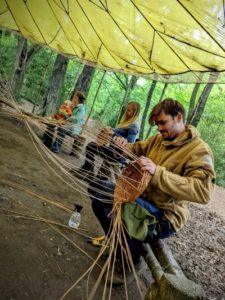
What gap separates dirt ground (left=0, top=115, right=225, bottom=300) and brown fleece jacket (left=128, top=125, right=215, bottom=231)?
1.94ft

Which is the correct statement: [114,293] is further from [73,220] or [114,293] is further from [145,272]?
[73,220]

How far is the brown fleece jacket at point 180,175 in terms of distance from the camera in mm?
1975

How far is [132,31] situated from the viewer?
388cm

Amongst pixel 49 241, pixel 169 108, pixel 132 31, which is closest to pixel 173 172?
pixel 169 108

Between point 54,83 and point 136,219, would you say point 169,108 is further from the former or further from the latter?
point 54,83

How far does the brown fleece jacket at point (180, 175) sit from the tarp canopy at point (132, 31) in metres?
0.95

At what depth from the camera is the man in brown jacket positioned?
1977 mm

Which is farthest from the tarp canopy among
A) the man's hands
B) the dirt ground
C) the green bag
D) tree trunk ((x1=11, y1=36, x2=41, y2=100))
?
tree trunk ((x1=11, y1=36, x2=41, y2=100))

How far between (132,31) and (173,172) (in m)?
2.36

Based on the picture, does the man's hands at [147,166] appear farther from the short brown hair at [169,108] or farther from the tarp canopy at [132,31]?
the tarp canopy at [132,31]

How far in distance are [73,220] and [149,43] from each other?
7.51ft

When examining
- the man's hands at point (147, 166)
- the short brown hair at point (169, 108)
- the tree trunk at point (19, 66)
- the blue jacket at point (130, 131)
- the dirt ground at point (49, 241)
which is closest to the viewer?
the man's hands at point (147, 166)

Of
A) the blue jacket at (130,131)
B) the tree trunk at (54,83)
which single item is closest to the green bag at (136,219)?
the blue jacket at (130,131)

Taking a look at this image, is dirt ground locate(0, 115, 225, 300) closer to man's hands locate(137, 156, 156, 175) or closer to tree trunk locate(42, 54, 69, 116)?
man's hands locate(137, 156, 156, 175)
